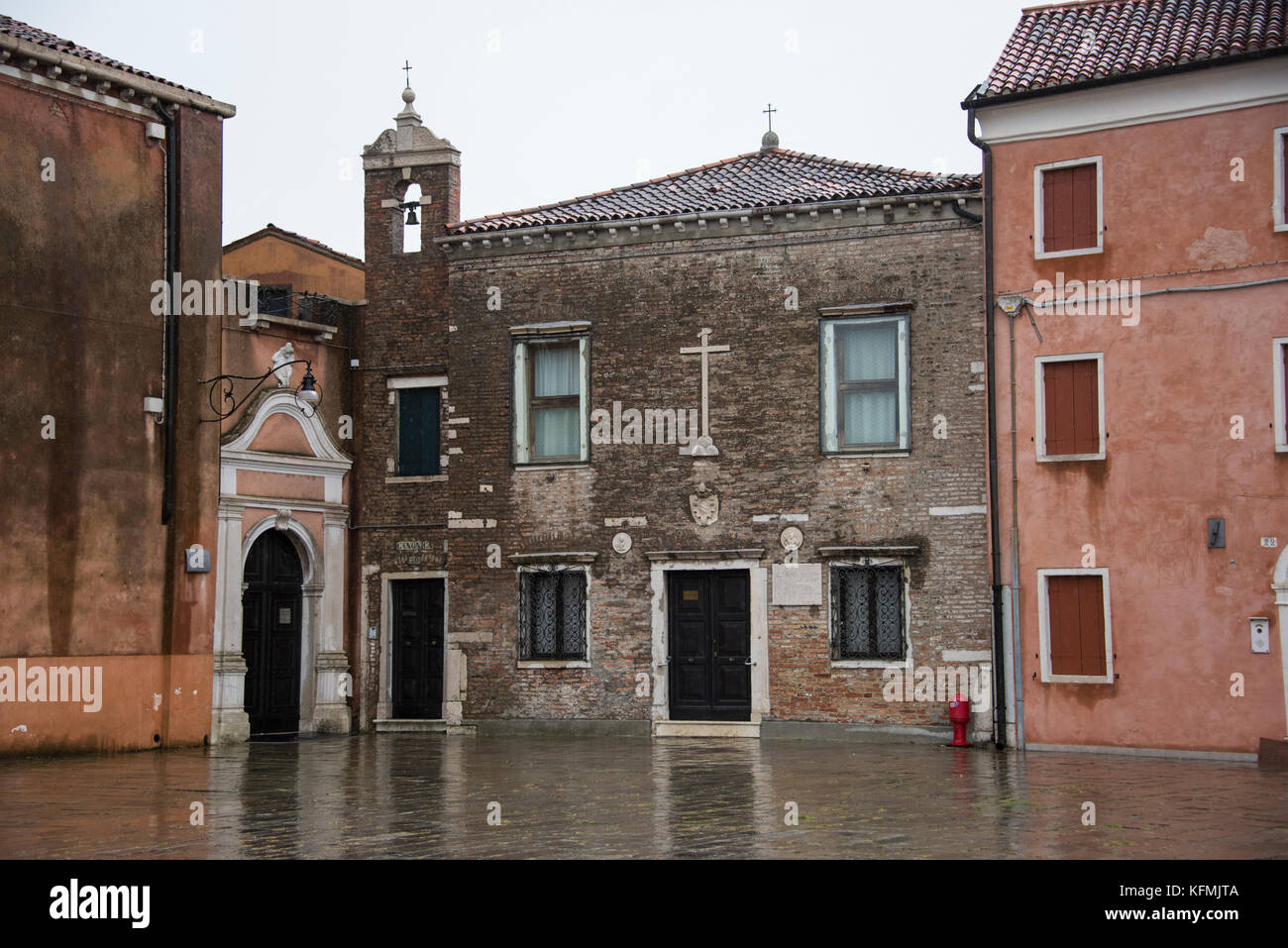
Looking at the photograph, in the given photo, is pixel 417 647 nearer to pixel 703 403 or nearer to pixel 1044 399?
pixel 703 403

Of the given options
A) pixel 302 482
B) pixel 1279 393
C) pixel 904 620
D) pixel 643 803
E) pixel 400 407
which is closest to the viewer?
pixel 643 803

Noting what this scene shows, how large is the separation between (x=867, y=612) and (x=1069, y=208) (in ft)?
19.4

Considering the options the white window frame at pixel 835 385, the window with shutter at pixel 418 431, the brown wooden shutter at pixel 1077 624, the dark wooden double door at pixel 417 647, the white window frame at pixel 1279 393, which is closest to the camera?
the white window frame at pixel 1279 393

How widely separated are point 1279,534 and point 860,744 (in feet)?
19.0

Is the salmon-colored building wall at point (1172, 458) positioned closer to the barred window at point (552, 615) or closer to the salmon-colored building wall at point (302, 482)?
the barred window at point (552, 615)

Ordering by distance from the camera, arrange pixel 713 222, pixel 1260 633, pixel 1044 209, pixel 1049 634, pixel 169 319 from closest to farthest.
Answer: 1. pixel 1260 633
2. pixel 1049 634
3. pixel 1044 209
4. pixel 169 319
5. pixel 713 222

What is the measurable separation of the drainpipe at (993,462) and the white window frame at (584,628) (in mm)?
5716

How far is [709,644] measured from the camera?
2191cm

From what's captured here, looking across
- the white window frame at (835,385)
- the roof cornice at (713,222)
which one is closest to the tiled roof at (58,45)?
the roof cornice at (713,222)

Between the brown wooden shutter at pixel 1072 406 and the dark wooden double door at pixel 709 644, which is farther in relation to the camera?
the dark wooden double door at pixel 709 644

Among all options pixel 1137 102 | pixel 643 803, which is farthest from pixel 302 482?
pixel 1137 102

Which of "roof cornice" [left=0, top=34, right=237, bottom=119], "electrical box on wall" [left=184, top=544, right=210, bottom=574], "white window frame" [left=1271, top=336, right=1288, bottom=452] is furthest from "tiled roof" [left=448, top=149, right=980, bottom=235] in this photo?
"electrical box on wall" [left=184, top=544, right=210, bottom=574]

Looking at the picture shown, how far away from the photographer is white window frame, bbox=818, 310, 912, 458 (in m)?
21.1

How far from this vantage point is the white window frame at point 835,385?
69.3 ft
